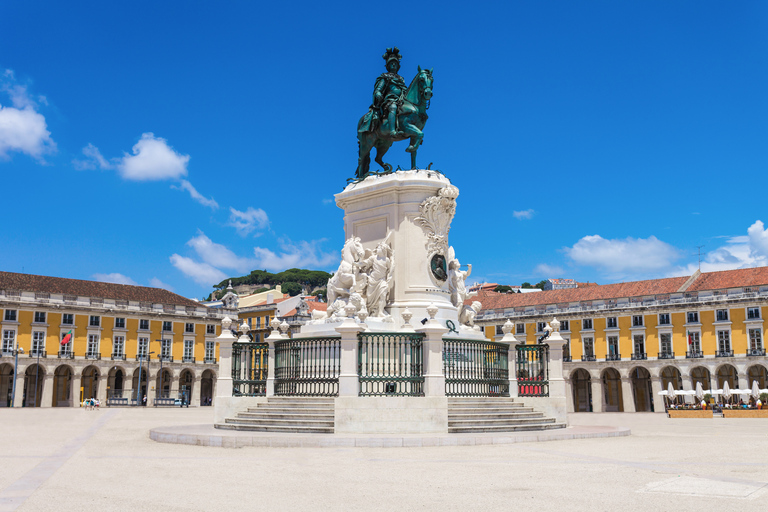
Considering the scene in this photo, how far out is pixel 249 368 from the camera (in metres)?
16.1

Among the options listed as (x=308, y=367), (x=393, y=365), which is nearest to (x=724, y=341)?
(x=393, y=365)

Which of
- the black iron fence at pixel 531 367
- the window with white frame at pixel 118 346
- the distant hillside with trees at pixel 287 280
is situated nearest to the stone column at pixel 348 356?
the black iron fence at pixel 531 367

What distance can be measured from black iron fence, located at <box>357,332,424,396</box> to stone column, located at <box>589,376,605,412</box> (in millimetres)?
50408

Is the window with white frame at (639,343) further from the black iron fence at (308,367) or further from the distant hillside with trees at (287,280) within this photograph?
the distant hillside with trees at (287,280)

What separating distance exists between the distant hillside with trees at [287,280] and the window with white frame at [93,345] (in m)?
55.8

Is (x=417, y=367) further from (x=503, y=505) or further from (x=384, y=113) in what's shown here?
(x=503, y=505)

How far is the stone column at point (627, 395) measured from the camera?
59.3 meters

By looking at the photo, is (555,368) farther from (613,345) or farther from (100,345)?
(100,345)

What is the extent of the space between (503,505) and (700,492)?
196cm

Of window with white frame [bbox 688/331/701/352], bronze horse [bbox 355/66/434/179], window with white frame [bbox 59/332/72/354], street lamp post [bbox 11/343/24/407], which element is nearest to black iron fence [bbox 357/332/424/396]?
bronze horse [bbox 355/66/434/179]

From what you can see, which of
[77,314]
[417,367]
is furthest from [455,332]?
[77,314]

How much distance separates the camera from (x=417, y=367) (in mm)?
14016

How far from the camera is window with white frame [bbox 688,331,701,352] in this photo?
5694 centimetres

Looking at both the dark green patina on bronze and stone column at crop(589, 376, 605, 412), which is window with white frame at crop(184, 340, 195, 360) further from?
the dark green patina on bronze
